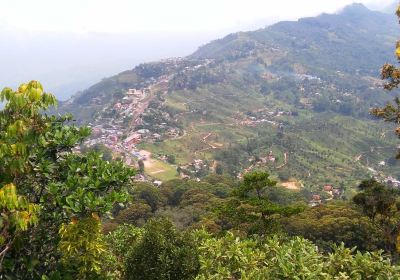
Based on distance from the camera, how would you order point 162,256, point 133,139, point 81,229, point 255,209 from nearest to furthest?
1. point 81,229
2. point 162,256
3. point 255,209
4. point 133,139

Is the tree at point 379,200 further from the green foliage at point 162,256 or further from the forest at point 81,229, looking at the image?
the green foliage at point 162,256

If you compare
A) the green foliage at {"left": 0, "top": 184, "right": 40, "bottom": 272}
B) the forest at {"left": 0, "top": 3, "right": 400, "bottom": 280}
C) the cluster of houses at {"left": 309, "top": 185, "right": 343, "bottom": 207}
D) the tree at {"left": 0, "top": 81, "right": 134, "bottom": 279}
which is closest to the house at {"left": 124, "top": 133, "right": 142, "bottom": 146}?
the cluster of houses at {"left": 309, "top": 185, "right": 343, "bottom": 207}

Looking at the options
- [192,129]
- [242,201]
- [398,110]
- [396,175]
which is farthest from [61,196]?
[192,129]

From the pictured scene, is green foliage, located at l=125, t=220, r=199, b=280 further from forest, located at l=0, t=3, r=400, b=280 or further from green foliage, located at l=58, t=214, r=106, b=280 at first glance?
green foliage, located at l=58, t=214, r=106, b=280

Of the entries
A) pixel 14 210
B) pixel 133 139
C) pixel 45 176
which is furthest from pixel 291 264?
pixel 133 139

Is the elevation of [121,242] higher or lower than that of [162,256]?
lower

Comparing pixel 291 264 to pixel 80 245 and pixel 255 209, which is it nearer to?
pixel 80 245

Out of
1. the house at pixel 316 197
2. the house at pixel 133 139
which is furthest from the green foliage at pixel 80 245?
the house at pixel 133 139
